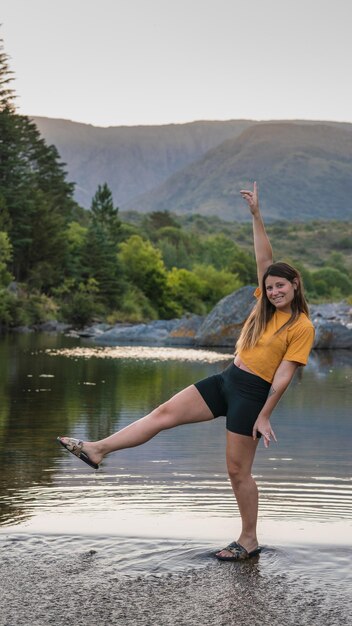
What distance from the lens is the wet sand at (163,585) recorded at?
461cm

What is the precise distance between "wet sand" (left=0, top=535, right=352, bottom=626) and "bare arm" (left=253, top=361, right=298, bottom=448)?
0.67 m

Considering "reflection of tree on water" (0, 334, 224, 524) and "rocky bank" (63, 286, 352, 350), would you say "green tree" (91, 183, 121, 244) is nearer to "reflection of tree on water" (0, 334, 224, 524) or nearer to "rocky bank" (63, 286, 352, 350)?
"rocky bank" (63, 286, 352, 350)

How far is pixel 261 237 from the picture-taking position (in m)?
6.40

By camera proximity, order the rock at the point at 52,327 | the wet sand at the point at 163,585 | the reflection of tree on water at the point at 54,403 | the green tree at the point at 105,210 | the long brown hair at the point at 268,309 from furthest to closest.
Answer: the green tree at the point at 105,210, the rock at the point at 52,327, the reflection of tree on water at the point at 54,403, the long brown hair at the point at 268,309, the wet sand at the point at 163,585

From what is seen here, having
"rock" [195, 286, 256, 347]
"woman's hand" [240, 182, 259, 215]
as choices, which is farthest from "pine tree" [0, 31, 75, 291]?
"woman's hand" [240, 182, 259, 215]

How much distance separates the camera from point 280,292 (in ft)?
19.7

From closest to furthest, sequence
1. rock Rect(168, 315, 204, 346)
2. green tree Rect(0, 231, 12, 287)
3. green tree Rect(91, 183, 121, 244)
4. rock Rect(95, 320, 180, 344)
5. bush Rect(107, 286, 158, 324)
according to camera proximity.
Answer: rock Rect(168, 315, 204, 346), rock Rect(95, 320, 180, 344), green tree Rect(0, 231, 12, 287), bush Rect(107, 286, 158, 324), green tree Rect(91, 183, 121, 244)

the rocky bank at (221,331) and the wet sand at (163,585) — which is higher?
the wet sand at (163,585)

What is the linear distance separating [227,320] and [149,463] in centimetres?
2816

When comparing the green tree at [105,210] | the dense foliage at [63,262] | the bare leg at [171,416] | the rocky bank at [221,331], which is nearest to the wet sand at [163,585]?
the bare leg at [171,416]

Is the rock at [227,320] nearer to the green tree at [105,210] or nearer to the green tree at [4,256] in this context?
the green tree at [4,256]

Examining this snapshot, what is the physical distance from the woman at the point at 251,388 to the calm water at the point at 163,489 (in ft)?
1.47

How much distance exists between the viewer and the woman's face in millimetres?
5988

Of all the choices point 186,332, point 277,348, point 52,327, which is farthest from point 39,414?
point 52,327
